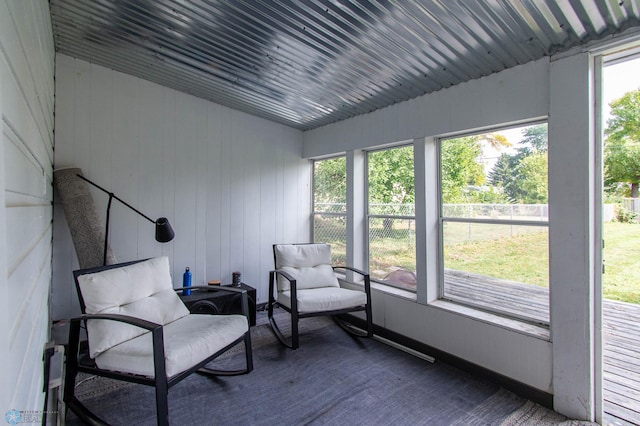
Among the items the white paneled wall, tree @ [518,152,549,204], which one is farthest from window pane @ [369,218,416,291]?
the white paneled wall

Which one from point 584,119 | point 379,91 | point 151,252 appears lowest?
point 151,252

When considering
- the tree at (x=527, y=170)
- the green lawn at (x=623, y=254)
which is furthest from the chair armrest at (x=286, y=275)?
the green lawn at (x=623, y=254)

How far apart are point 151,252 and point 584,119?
3.80 meters

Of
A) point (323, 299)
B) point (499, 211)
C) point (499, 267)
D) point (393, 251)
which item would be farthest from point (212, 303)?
point (499, 211)

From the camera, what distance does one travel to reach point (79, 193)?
2.65 metres

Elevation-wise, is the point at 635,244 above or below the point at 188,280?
above

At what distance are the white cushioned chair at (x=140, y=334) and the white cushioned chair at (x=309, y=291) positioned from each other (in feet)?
2.03

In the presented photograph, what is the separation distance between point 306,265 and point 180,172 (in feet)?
5.73

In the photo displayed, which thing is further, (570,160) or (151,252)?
(151,252)

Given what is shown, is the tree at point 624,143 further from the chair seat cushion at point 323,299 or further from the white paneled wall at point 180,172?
the white paneled wall at point 180,172

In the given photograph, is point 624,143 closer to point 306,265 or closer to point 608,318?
point 608,318

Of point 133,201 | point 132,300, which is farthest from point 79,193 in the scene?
point 132,300

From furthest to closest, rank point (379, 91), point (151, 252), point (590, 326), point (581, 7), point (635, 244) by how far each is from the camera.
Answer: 1. point (151, 252)
2. point (379, 91)
3. point (635, 244)
4. point (590, 326)
5. point (581, 7)

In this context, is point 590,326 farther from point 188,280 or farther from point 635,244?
point 188,280
